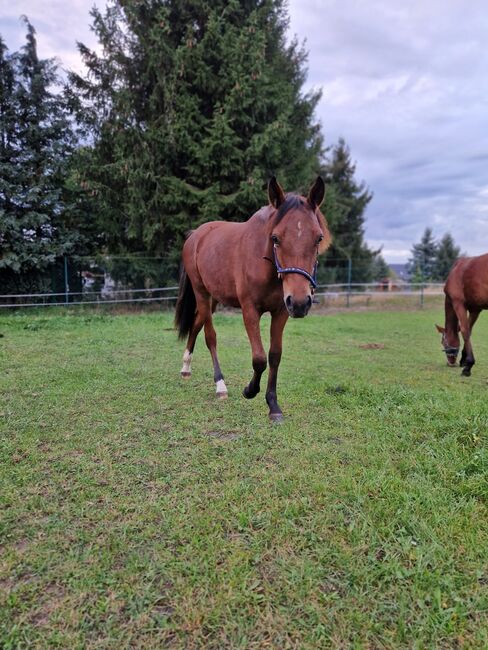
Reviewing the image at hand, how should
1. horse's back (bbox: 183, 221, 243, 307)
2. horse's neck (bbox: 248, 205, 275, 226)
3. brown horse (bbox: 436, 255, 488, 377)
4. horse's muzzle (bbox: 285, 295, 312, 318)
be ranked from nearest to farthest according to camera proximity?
horse's muzzle (bbox: 285, 295, 312, 318)
horse's neck (bbox: 248, 205, 275, 226)
horse's back (bbox: 183, 221, 243, 307)
brown horse (bbox: 436, 255, 488, 377)

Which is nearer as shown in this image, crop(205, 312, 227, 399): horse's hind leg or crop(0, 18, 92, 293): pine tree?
crop(205, 312, 227, 399): horse's hind leg

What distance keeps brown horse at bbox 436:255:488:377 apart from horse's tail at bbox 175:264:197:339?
376 centimetres

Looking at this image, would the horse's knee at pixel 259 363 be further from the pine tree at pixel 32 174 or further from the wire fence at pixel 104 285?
the pine tree at pixel 32 174

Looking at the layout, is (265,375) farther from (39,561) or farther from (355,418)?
(39,561)

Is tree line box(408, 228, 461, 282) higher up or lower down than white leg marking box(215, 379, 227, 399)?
higher up

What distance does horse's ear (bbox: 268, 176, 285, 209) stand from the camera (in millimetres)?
2703

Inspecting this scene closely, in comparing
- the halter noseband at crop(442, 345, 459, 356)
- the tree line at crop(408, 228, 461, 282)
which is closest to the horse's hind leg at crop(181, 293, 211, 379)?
the halter noseband at crop(442, 345, 459, 356)

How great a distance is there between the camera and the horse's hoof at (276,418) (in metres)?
3.10

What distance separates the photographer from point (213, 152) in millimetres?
11617

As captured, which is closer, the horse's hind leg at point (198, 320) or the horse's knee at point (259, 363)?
the horse's knee at point (259, 363)

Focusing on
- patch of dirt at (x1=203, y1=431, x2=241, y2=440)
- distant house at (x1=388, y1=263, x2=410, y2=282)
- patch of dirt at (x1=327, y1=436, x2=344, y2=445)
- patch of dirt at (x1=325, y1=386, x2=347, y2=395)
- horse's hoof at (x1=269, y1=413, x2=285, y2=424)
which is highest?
distant house at (x1=388, y1=263, x2=410, y2=282)

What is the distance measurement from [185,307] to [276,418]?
7.33 feet

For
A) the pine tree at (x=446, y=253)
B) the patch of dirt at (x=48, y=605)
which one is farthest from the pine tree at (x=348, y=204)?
the patch of dirt at (x=48, y=605)

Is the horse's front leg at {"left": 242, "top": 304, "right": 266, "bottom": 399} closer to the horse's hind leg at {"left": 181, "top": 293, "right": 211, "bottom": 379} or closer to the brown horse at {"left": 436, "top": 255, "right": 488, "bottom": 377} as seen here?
the horse's hind leg at {"left": 181, "top": 293, "right": 211, "bottom": 379}
